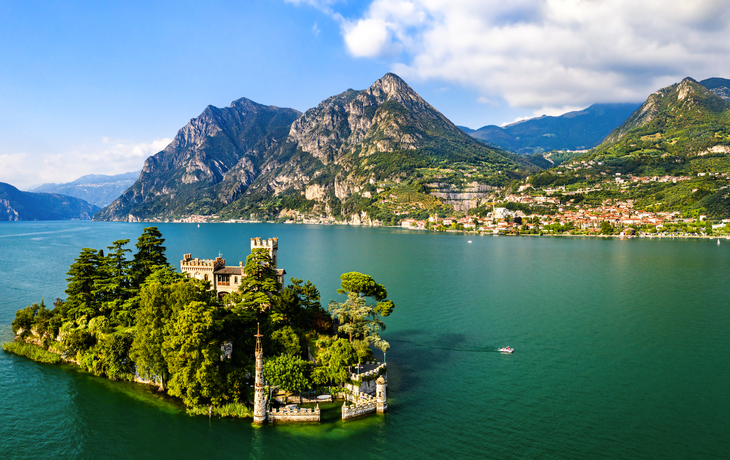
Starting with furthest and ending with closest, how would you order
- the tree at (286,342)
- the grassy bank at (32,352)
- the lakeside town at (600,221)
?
1. the lakeside town at (600,221)
2. the grassy bank at (32,352)
3. the tree at (286,342)

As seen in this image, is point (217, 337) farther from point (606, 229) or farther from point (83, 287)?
point (606, 229)

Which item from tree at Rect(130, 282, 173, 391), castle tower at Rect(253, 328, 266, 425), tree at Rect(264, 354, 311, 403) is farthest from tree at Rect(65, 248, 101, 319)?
castle tower at Rect(253, 328, 266, 425)

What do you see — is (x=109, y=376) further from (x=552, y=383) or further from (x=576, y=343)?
(x=576, y=343)

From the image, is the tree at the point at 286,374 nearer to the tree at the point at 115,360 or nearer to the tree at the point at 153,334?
→ the tree at the point at 153,334

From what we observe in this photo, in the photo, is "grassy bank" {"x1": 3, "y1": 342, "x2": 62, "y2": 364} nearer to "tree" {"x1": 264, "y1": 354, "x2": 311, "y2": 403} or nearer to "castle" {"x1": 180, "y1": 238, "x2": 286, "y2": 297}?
"castle" {"x1": 180, "y1": 238, "x2": 286, "y2": 297}

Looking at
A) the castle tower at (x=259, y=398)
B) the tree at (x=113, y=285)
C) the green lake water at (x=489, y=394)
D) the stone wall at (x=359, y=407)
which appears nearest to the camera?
the green lake water at (x=489, y=394)

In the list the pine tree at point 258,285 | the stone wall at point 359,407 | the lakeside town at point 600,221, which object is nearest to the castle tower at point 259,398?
the stone wall at point 359,407
